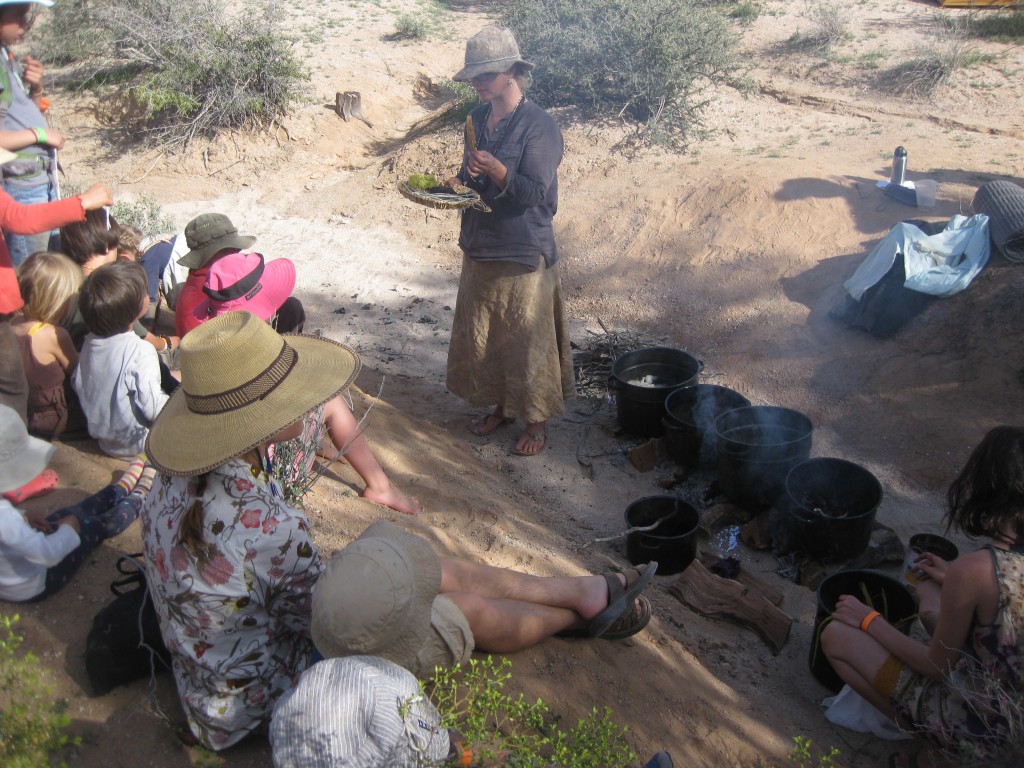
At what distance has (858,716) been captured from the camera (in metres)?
3.28

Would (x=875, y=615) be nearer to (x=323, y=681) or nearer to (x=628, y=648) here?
(x=628, y=648)

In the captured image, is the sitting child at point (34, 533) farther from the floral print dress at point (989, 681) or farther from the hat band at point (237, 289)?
the floral print dress at point (989, 681)

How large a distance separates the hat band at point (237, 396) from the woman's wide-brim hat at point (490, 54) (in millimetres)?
2421

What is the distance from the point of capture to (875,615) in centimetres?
319

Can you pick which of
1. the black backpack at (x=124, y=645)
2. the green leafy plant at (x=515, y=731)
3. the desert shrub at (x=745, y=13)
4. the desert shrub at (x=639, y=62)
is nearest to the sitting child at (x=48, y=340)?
the black backpack at (x=124, y=645)

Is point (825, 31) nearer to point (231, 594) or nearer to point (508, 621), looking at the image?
point (508, 621)

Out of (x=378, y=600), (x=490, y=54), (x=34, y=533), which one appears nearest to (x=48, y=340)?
(x=34, y=533)

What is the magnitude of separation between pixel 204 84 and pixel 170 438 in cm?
1072

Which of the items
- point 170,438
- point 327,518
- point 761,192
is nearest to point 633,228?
point 761,192

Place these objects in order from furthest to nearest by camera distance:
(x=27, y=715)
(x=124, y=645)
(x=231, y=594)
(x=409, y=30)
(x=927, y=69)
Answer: (x=409, y=30), (x=927, y=69), (x=124, y=645), (x=27, y=715), (x=231, y=594)

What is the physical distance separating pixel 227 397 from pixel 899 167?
275 inches

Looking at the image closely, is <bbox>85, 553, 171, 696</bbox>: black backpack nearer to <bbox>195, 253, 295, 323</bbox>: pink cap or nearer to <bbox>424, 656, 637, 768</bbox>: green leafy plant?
<bbox>424, 656, 637, 768</bbox>: green leafy plant

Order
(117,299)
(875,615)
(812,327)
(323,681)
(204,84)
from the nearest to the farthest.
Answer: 1. (323,681)
2. (875,615)
3. (117,299)
4. (812,327)
5. (204,84)

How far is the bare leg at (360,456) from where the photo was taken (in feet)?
13.3
